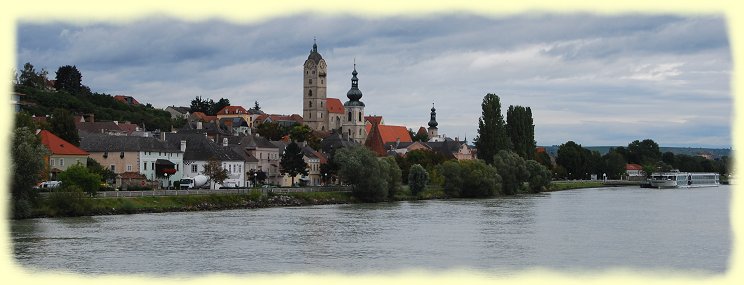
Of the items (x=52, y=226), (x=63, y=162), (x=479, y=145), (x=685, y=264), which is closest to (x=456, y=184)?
(x=479, y=145)

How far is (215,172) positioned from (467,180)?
64.4 ft

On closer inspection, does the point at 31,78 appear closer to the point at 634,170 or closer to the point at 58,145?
the point at 58,145

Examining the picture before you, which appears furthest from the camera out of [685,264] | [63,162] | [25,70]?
[25,70]

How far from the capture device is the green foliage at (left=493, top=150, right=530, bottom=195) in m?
89.6

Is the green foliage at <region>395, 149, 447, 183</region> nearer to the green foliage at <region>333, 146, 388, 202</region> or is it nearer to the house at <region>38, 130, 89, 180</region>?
the green foliage at <region>333, 146, 388, 202</region>

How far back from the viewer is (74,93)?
140000mm

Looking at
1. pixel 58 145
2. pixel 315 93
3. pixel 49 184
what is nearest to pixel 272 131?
pixel 315 93

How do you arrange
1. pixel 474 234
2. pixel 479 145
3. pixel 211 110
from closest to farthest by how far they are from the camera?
1. pixel 474 234
2. pixel 479 145
3. pixel 211 110

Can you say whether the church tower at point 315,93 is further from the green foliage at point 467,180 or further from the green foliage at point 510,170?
the green foliage at point 467,180

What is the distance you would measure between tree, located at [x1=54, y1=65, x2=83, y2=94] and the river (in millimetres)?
88094

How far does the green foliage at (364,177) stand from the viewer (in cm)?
7131

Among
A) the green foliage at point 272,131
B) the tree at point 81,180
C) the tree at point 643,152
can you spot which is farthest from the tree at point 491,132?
the tree at point 643,152

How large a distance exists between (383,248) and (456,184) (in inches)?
1775

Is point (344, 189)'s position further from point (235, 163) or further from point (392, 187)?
point (235, 163)
